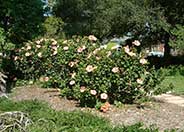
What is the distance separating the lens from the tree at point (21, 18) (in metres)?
17.7

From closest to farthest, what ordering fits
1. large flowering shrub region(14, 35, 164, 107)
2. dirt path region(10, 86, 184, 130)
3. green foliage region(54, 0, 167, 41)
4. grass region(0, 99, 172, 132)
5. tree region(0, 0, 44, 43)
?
1. grass region(0, 99, 172, 132)
2. dirt path region(10, 86, 184, 130)
3. large flowering shrub region(14, 35, 164, 107)
4. tree region(0, 0, 44, 43)
5. green foliage region(54, 0, 167, 41)

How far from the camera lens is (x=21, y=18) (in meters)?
17.9

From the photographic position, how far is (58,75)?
12875 millimetres

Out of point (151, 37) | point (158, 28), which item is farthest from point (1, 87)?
point (151, 37)

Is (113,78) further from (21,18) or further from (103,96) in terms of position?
(21,18)

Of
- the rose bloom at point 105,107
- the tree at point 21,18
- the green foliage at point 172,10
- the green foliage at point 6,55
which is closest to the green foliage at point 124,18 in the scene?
the green foliage at point 172,10

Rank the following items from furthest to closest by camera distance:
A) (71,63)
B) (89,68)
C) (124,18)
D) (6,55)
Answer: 1. (124,18)
2. (6,55)
3. (71,63)
4. (89,68)

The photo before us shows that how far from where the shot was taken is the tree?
17.7 m

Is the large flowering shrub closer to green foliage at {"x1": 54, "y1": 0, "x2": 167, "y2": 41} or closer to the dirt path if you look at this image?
the dirt path

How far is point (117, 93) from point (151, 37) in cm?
1881

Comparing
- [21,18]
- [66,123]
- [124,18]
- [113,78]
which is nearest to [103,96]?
[113,78]

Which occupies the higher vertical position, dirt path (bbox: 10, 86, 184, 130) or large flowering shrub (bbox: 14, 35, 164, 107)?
large flowering shrub (bbox: 14, 35, 164, 107)

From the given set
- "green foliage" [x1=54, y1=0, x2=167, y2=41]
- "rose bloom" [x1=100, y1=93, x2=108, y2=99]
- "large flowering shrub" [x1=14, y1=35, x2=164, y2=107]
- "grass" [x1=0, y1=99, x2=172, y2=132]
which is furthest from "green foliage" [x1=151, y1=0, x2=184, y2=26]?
"grass" [x1=0, y1=99, x2=172, y2=132]

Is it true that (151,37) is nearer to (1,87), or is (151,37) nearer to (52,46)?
(52,46)
